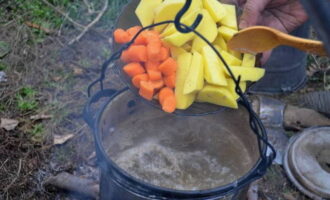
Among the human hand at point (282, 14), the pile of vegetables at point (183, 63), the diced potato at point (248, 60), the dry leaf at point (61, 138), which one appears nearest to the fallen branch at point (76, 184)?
the dry leaf at point (61, 138)

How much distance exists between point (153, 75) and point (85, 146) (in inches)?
51.0

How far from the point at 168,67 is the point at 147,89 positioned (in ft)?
→ 0.52

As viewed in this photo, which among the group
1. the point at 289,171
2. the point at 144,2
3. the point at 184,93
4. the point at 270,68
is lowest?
the point at 289,171

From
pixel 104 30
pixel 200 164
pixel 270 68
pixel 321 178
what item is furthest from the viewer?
pixel 104 30

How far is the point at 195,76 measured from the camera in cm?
209

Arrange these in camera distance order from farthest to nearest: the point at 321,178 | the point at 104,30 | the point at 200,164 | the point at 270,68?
the point at 104,30 → the point at 270,68 → the point at 321,178 → the point at 200,164

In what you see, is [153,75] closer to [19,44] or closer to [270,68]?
[270,68]

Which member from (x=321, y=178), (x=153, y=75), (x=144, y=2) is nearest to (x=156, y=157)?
(x=153, y=75)

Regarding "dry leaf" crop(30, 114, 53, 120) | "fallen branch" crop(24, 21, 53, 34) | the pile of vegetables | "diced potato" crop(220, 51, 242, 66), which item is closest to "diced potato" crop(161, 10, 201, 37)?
the pile of vegetables

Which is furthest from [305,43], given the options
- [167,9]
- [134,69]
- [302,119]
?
[302,119]

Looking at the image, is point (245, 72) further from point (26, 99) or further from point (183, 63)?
point (26, 99)

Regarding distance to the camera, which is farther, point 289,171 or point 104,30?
point 104,30

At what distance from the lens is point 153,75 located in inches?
84.9

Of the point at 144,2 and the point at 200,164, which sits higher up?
the point at 144,2
